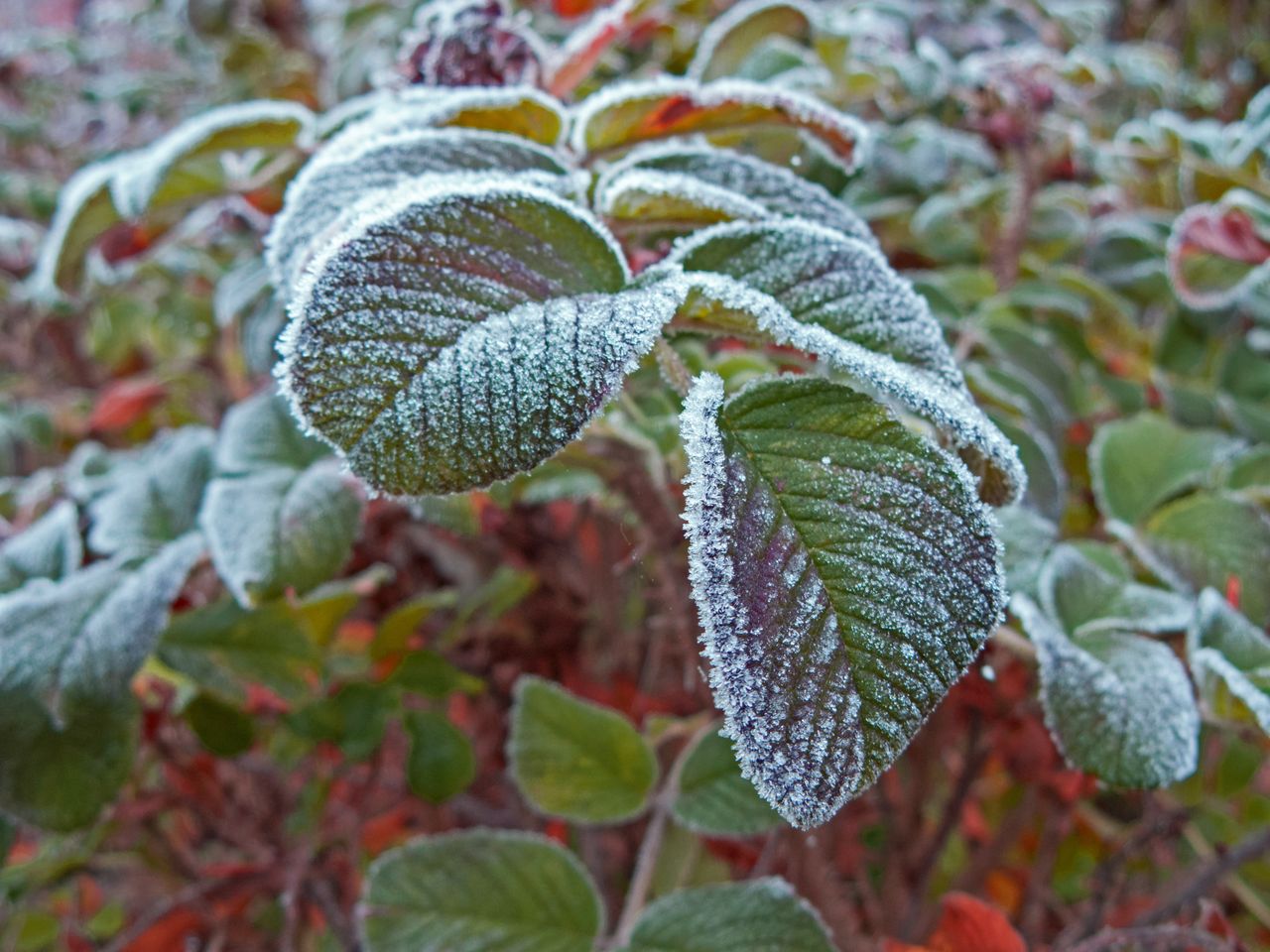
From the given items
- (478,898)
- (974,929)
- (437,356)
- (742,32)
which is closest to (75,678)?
(478,898)

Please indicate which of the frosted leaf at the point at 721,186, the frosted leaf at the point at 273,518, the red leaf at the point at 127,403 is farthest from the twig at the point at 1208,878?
the red leaf at the point at 127,403

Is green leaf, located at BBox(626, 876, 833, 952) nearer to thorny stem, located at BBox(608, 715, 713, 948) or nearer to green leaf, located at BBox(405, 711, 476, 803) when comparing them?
thorny stem, located at BBox(608, 715, 713, 948)

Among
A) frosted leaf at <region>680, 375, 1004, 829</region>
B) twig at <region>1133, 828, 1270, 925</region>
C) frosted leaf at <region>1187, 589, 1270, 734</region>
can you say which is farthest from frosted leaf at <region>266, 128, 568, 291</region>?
twig at <region>1133, 828, 1270, 925</region>

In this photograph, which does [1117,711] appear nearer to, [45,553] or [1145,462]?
[1145,462]

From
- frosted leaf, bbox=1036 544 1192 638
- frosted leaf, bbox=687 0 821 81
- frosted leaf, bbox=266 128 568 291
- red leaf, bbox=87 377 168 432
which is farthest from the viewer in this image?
red leaf, bbox=87 377 168 432

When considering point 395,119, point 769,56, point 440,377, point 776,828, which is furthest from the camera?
point 769,56

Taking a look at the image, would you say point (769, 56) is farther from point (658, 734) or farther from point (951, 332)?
point (658, 734)

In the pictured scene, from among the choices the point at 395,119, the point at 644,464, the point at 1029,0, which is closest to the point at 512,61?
the point at 395,119
